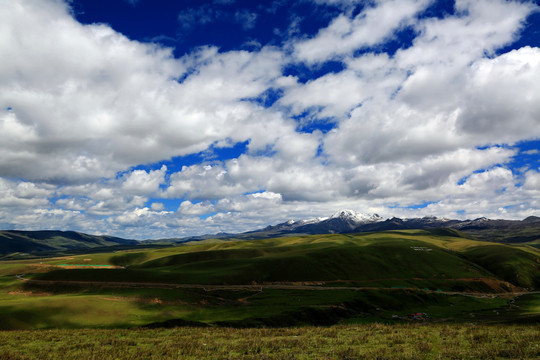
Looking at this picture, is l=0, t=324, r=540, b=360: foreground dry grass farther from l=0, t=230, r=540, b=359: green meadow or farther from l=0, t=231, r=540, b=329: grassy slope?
l=0, t=231, r=540, b=329: grassy slope

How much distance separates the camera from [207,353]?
3234cm

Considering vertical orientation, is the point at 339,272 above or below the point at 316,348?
below

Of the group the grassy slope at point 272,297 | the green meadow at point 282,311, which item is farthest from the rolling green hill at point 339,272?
the green meadow at point 282,311

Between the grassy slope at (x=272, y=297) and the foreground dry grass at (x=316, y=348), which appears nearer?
the foreground dry grass at (x=316, y=348)

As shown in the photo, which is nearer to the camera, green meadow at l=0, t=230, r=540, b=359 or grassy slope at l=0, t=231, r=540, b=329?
green meadow at l=0, t=230, r=540, b=359

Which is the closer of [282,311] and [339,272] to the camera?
[282,311]

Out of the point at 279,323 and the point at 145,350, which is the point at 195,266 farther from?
the point at 145,350

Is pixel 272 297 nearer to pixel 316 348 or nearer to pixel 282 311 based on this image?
pixel 282 311

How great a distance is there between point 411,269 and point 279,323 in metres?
126

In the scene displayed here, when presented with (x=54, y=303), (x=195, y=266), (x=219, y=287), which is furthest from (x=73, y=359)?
(x=195, y=266)

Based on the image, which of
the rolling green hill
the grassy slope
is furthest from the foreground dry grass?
the rolling green hill

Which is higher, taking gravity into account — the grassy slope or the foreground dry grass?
the foreground dry grass

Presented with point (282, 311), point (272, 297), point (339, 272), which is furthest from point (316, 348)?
point (339, 272)

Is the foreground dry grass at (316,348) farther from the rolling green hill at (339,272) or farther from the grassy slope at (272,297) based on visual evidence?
the rolling green hill at (339,272)
